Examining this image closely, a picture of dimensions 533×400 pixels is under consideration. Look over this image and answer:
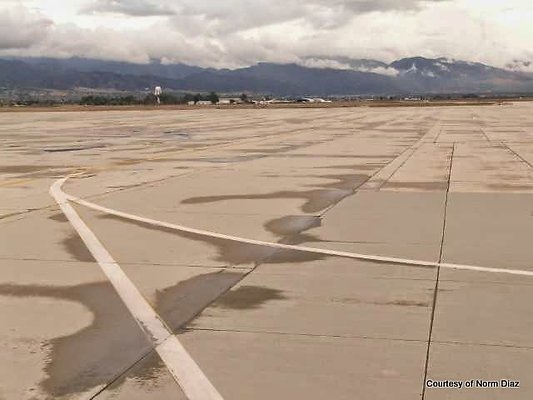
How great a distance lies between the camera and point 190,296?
8.04m

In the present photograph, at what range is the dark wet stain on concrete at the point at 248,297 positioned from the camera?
25.1ft

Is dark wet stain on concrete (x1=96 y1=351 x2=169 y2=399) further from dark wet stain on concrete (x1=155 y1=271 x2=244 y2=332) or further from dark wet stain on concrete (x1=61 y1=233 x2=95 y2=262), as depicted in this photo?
dark wet stain on concrete (x1=61 y1=233 x2=95 y2=262)

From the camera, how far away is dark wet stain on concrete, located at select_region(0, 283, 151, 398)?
567 cm

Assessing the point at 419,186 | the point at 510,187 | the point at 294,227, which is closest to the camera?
the point at 294,227

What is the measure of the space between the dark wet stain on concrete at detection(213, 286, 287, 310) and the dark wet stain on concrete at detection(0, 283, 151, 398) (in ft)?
3.61

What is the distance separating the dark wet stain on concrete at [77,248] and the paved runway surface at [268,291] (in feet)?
0.10

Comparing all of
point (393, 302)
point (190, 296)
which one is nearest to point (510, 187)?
point (393, 302)

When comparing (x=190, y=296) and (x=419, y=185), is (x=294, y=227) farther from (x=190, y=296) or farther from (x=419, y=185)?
(x=419, y=185)

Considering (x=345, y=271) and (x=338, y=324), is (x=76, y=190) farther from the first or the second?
(x=338, y=324)

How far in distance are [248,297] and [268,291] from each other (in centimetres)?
34

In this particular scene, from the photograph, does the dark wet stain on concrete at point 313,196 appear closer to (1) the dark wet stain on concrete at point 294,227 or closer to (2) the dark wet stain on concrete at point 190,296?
(1) the dark wet stain on concrete at point 294,227

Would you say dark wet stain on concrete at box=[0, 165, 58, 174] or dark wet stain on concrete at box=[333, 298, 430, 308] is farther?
dark wet stain on concrete at box=[0, 165, 58, 174]

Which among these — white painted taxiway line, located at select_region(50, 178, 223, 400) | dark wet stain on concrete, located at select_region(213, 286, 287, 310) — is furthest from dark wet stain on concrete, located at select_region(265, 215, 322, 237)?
dark wet stain on concrete, located at select_region(213, 286, 287, 310)

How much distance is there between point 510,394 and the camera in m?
5.33
